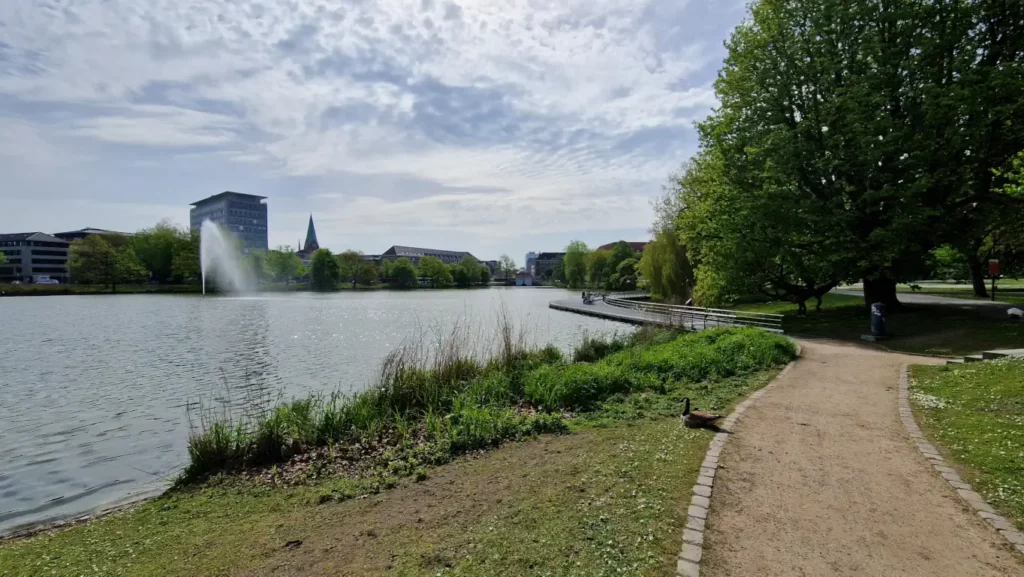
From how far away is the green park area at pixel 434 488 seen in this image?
374 centimetres

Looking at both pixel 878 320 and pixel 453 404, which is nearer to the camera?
pixel 453 404

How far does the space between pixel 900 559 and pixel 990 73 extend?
694 inches

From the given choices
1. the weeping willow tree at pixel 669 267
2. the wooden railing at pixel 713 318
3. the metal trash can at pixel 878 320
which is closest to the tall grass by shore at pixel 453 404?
the metal trash can at pixel 878 320

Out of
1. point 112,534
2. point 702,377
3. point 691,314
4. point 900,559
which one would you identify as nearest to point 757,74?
point 691,314

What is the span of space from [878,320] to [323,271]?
3479 inches

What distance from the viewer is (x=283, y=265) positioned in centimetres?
9281

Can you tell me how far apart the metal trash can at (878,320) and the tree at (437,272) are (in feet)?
353

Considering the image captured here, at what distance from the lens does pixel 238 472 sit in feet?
21.4

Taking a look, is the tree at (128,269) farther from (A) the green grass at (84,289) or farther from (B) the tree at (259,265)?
(B) the tree at (259,265)

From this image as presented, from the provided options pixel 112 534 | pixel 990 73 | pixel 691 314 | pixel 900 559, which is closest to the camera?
pixel 900 559

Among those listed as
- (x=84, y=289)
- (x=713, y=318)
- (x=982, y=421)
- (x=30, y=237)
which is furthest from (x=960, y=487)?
(x=30, y=237)

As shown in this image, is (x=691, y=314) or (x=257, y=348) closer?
(x=257, y=348)

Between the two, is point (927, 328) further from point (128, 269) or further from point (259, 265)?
point (128, 269)

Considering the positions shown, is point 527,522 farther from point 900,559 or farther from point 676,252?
point 676,252
